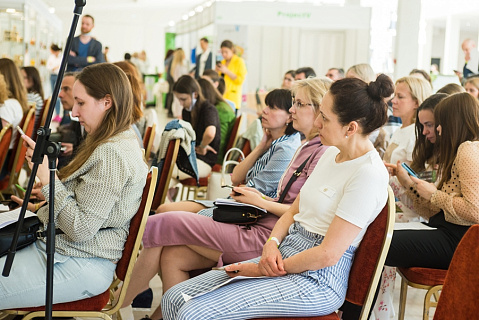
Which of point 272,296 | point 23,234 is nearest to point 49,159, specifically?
point 23,234

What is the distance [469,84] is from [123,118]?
3.84m

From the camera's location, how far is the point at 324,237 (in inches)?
76.7

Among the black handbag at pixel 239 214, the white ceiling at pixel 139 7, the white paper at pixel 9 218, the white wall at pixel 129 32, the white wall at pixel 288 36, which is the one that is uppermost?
the white ceiling at pixel 139 7

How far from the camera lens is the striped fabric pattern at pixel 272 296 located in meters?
1.86

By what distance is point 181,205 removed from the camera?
10.6ft

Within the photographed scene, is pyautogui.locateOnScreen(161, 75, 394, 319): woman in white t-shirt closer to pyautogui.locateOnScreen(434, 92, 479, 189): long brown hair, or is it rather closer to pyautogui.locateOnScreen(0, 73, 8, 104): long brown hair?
pyautogui.locateOnScreen(434, 92, 479, 189): long brown hair

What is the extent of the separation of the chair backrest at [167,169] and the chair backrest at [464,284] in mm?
2258

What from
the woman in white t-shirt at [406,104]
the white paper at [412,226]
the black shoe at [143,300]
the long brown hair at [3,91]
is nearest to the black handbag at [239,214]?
the white paper at [412,226]

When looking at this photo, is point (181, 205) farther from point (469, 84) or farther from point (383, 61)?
point (383, 61)

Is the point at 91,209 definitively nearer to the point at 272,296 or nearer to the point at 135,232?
the point at 135,232

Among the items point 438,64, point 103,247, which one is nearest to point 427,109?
point 103,247

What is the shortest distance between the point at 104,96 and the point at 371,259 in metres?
1.17

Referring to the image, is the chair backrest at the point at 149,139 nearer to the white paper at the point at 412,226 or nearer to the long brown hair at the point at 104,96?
the long brown hair at the point at 104,96

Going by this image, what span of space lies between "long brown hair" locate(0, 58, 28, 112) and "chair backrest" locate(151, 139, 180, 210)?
2101mm
